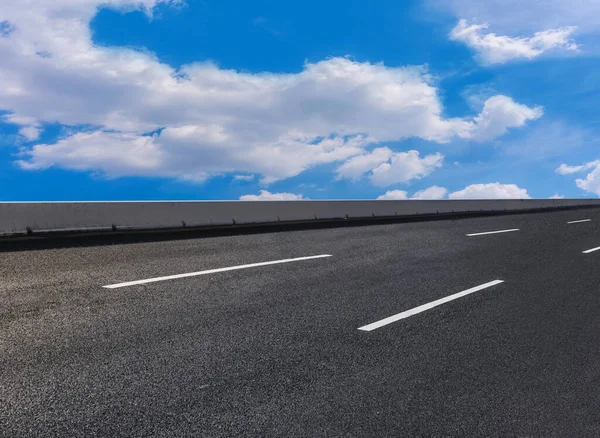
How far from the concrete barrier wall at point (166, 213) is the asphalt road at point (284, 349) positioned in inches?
A: 71.3

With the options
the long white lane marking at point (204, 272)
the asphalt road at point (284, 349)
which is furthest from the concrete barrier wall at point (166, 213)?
the long white lane marking at point (204, 272)

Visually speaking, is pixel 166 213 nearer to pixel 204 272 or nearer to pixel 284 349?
pixel 204 272

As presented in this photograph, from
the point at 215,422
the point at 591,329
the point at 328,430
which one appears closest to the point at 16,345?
the point at 215,422

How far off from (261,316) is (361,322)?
45.4 inches

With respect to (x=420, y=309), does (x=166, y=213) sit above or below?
above

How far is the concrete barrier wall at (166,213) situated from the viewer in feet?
33.8

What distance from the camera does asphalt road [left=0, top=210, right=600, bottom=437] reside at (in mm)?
3668

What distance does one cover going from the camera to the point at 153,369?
427 centimetres

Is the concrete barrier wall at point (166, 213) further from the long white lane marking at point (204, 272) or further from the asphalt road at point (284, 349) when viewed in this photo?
the long white lane marking at point (204, 272)

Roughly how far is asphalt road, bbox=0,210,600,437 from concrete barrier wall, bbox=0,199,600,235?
5.94 feet

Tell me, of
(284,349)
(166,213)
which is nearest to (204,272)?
(284,349)

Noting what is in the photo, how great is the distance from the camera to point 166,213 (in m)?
12.5

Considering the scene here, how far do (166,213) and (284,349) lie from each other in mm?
8325

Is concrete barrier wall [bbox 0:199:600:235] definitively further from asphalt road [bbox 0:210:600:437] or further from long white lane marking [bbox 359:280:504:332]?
long white lane marking [bbox 359:280:504:332]
